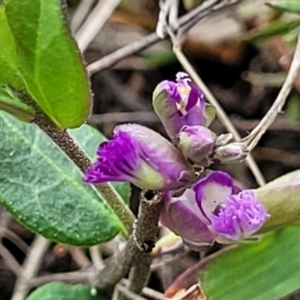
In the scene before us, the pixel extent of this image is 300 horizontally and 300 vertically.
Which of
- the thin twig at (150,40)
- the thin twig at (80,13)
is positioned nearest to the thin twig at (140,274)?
the thin twig at (150,40)

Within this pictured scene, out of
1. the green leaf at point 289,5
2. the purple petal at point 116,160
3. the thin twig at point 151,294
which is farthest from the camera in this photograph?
the green leaf at point 289,5

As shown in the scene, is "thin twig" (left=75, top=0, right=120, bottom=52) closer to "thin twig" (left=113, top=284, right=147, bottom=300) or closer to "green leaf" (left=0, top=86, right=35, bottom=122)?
"thin twig" (left=113, top=284, right=147, bottom=300)

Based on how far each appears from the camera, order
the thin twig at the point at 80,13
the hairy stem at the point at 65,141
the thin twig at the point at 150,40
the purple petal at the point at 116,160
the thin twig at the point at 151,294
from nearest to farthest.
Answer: the purple petal at the point at 116,160, the hairy stem at the point at 65,141, the thin twig at the point at 151,294, the thin twig at the point at 150,40, the thin twig at the point at 80,13

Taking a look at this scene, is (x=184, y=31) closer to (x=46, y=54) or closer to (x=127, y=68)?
(x=127, y=68)

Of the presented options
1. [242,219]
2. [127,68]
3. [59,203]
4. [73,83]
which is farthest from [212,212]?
[127,68]

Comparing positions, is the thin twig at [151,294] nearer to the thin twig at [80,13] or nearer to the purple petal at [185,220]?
the purple petal at [185,220]

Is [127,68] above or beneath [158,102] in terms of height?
beneath

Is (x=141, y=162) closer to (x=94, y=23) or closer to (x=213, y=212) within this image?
(x=213, y=212)
